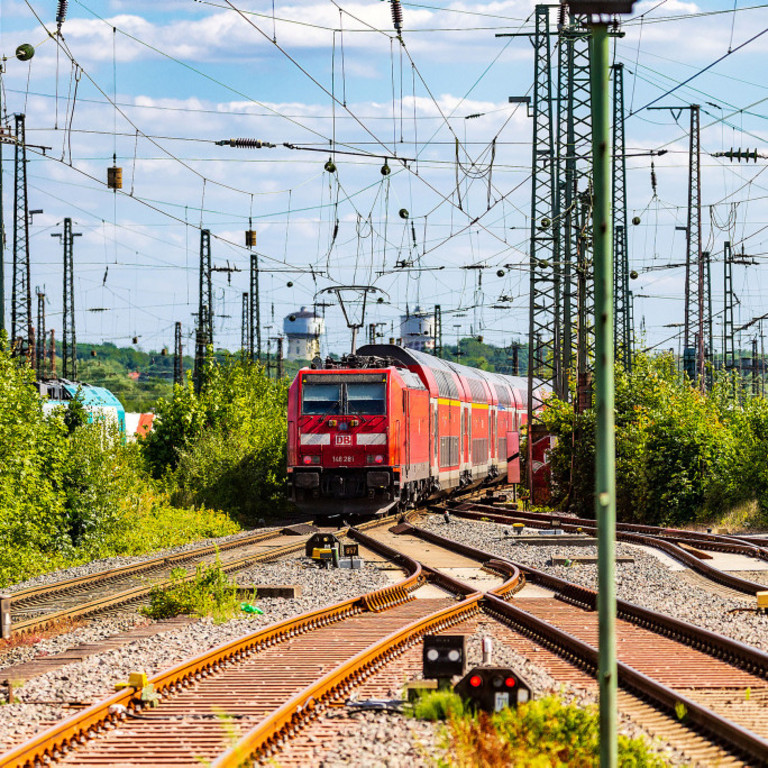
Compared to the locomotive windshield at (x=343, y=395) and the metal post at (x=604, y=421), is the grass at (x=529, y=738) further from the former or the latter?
the locomotive windshield at (x=343, y=395)

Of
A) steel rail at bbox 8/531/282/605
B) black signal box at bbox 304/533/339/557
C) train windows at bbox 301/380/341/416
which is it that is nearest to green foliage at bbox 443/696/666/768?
steel rail at bbox 8/531/282/605

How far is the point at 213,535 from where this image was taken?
28484 mm

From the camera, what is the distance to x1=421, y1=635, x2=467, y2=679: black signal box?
914 centimetres

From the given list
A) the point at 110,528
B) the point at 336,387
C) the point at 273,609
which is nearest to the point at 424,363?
the point at 336,387

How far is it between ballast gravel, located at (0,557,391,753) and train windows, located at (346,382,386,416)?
339 inches

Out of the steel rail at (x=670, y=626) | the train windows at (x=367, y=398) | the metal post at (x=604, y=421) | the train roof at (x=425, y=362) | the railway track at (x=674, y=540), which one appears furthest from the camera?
the train roof at (x=425, y=362)

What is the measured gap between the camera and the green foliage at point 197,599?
14.3 m

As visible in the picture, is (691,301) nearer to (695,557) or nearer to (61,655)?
(695,557)

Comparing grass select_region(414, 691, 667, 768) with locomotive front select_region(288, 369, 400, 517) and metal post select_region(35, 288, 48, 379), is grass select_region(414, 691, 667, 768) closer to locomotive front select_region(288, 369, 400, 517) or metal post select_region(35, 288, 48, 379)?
locomotive front select_region(288, 369, 400, 517)

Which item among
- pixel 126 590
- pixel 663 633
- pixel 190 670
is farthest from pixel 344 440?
pixel 190 670

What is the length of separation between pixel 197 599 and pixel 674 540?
11.8m

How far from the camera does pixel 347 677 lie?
9.94 metres

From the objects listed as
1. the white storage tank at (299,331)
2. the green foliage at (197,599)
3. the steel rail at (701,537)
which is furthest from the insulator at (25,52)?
the white storage tank at (299,331)

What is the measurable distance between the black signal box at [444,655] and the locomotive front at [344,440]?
17.7m
